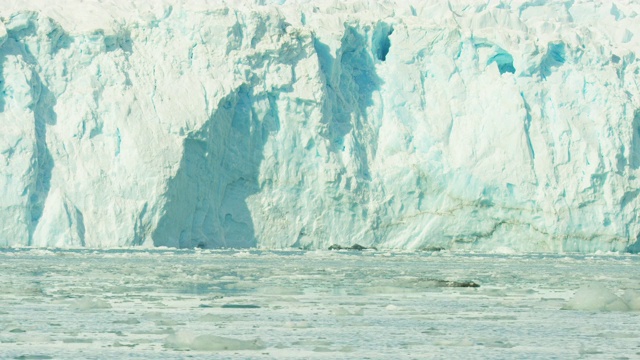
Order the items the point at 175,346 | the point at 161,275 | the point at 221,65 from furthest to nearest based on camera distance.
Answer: the point at 221,65 → the point at 161,275 → the point at 175,346

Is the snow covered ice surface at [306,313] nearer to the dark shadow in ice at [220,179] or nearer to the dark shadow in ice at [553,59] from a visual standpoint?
the dark shadow in ice at [220,179]

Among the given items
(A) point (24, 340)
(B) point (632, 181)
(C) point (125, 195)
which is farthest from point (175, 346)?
(B) point (632, 181)

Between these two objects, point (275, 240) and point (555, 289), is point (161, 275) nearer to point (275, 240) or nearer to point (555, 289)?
point (555, 289)

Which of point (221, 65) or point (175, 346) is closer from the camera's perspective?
point (175, 346)

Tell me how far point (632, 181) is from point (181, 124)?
1245 cm

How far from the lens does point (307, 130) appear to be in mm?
29500

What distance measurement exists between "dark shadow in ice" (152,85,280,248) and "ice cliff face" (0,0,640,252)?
5 cm

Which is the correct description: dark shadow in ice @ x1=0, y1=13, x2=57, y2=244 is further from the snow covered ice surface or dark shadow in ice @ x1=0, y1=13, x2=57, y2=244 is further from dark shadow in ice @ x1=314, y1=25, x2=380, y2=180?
the snow covered ice surface

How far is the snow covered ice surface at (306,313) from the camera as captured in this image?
7.89 meters

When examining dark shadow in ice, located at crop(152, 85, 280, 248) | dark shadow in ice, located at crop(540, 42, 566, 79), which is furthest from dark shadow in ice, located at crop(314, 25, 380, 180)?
dark shadow in ice, located at crop(540, 42, 566, 79)

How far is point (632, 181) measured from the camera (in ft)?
99.6

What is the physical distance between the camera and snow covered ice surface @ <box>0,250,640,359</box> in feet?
25.9

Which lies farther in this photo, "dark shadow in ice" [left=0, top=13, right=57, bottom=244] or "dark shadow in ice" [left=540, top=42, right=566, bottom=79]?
"dark shadow in ice" [left=540, top=42, right=566, bottom=79]

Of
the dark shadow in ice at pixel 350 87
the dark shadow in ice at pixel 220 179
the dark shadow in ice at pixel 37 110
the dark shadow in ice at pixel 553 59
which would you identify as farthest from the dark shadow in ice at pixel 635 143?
the dark shadow in ice at pixel 37 110
